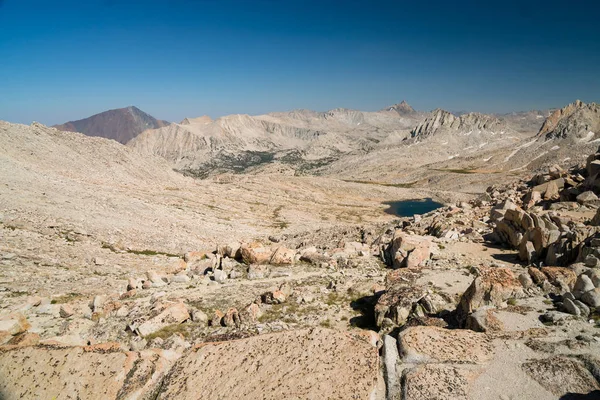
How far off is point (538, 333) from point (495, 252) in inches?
549

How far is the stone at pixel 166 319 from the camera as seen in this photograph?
13195mm

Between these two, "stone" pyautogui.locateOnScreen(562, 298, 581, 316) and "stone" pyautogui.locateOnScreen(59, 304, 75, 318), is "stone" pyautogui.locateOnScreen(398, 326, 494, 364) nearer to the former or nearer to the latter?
"stone" pyautogui.locateOnScreen(562, 298, 581, 316)

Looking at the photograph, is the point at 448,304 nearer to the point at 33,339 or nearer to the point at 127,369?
the point at 127,369

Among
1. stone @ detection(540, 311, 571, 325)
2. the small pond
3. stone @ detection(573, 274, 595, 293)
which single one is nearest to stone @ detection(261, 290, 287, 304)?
stone @ detection(540, 311, 571, 325)

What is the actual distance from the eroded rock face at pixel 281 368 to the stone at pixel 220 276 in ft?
34.7

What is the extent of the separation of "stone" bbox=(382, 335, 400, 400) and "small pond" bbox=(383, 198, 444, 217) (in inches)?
4101

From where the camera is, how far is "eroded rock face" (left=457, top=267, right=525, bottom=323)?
11492 mm

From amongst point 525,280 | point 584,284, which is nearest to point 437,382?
point 584,284

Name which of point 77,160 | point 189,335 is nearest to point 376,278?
point 189,335

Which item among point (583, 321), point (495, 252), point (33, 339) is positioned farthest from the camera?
point (495, 252)

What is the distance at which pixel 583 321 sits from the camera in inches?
381

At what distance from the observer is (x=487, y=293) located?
459 inches

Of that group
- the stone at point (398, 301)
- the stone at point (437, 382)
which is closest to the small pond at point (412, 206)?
the stone at point (398, 301)

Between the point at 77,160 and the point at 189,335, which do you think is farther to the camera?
the point at 77,160
